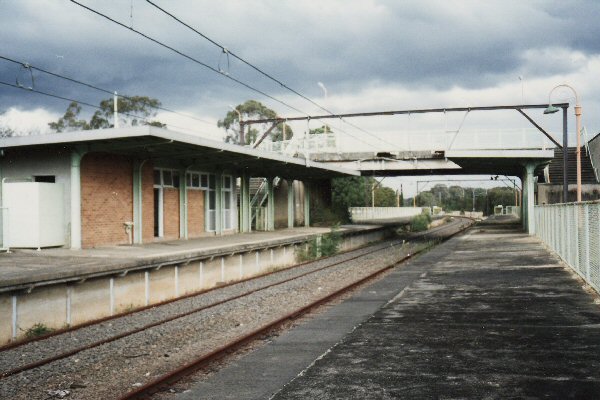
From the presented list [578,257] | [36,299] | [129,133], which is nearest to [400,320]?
[578,257]

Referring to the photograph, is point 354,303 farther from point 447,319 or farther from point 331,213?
point 331,213

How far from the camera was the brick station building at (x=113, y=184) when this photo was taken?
16.5m

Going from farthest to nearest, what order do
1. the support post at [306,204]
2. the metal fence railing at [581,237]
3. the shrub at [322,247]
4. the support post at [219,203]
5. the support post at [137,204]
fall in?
1. the support post at [306,204]
2. the support post at [219,203]
3. the shrub at [322,247]
4. the support post at [137,204]
5. the metal fence railing at [581,237]

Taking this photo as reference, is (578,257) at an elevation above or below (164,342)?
above

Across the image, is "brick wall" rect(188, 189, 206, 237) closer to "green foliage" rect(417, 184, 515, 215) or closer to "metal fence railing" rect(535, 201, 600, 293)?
"metal fence railing" rect(535, 201, 600, 293)

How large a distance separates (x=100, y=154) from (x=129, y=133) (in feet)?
10.4

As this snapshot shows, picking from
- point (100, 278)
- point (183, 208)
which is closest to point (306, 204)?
point (183, 208)

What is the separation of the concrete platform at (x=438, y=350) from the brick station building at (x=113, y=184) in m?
8.98

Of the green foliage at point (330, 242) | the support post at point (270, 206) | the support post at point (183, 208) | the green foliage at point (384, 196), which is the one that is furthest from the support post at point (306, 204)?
the green foliage at point (384, 196)

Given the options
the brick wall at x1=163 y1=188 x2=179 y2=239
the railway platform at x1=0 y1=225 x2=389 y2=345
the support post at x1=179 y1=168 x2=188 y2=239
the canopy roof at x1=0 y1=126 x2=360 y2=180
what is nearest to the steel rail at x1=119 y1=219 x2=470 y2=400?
the railway platform at x1=0 y1=225 x2=389 y2=345

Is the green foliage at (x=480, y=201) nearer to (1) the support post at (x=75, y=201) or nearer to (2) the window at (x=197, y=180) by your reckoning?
(2) the window at (x=197, y=180)

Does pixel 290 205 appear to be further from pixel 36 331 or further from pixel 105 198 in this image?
pixel 36 331

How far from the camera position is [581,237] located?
12.4 m

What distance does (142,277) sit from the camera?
14.0m
